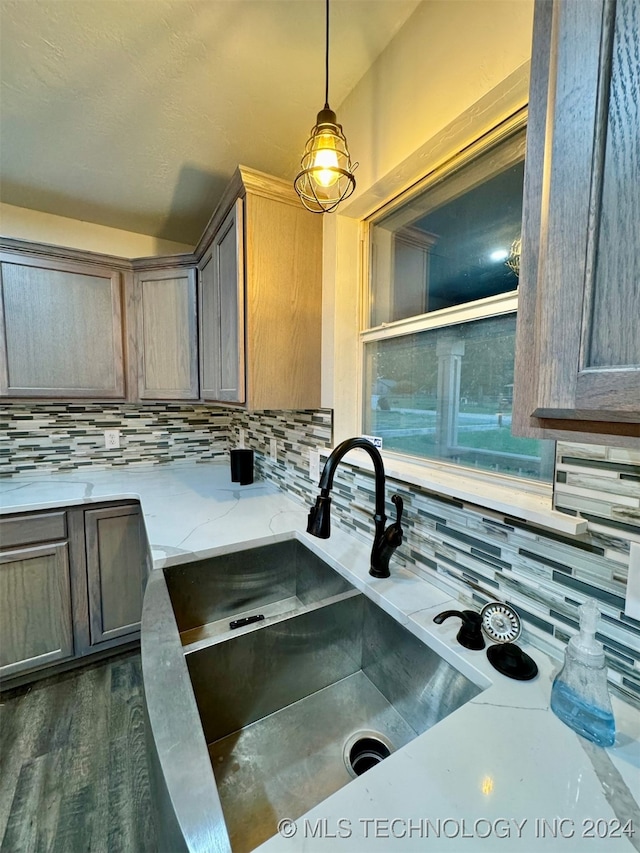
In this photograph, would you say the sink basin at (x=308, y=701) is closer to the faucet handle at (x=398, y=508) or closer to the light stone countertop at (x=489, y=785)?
the light stone countertop at (x=489, y=785)

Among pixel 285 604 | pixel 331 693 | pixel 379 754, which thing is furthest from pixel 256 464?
pixel 379 754

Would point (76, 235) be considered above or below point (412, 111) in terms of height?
above

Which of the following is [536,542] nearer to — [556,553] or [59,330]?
[556,553]

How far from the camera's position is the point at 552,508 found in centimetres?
72

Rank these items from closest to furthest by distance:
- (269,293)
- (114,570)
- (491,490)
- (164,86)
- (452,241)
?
(491,490) < (452,241) < (164,86) < (269,293) < (114,570)

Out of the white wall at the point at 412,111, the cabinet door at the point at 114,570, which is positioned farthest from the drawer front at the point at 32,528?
the white wall at the point at 412,111

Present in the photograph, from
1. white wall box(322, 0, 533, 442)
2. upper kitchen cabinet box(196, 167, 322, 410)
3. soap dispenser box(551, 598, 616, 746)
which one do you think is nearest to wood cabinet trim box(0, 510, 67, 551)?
upper kitchen cabinet box(196, 167, 322, 410)

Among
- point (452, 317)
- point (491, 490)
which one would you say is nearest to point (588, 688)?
point (491, 490)

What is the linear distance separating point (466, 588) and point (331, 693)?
47cm

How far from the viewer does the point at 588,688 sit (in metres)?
0.55

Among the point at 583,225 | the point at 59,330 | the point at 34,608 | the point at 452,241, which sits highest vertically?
the point at 452,241

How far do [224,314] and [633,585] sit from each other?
1.57 metres

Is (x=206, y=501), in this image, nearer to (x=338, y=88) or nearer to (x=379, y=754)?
(x=379, y=754)

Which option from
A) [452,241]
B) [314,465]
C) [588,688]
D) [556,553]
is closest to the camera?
[588,688]
